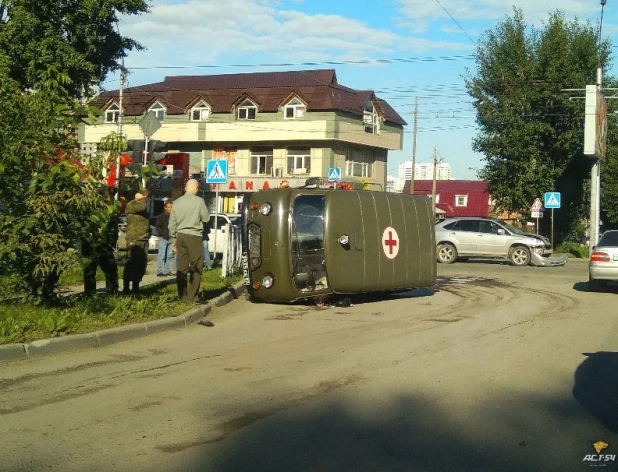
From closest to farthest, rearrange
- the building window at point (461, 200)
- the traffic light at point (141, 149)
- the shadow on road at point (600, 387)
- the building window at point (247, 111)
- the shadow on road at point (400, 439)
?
the shadow on road at point (400, 439) < the shadow on road at point (600, 387) < the traffic light at point (141, 149) < the building window at point (247, 111) < the building window at point (461, 200)

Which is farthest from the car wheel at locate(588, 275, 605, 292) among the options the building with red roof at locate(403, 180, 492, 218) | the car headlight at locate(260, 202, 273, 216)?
the building with red roof at locate(403, 180, 492, 218)

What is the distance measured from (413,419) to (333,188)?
8058 mm

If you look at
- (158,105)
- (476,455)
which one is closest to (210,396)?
(476,455)

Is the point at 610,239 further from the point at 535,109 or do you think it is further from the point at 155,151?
the point at 535,109

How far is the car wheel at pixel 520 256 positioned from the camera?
86.4ft

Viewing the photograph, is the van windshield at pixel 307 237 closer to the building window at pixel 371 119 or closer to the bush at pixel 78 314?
the bush at pixel 78 314

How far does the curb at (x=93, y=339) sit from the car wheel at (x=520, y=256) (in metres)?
16.9

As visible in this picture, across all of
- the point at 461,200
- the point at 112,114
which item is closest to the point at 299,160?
the point at 112,114

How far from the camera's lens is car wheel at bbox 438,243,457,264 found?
27016 millimetres

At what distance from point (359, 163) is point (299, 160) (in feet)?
16.1

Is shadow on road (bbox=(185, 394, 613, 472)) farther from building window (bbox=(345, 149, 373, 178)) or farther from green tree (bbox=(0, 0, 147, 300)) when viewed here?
building window (bbox=(345, 149, 373, 178))

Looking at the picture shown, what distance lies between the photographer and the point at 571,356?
9117 millimetres

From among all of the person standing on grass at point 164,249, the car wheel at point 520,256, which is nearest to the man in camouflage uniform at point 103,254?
the person standing on grass at point 164,249

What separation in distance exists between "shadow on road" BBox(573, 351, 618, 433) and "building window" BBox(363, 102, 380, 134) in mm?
49318
